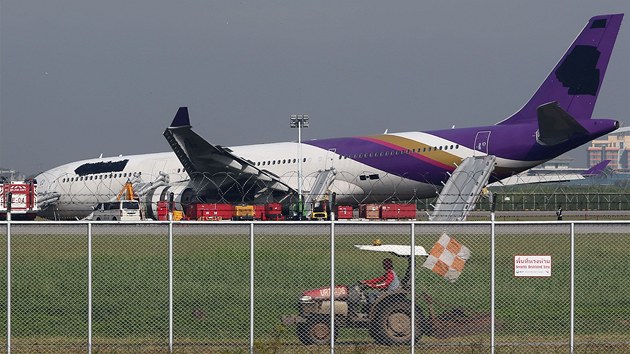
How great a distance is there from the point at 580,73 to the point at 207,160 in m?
→ 16.8

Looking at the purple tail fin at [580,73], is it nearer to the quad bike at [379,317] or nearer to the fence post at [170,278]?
the quad bike at [379,317]

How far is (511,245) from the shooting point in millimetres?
31547

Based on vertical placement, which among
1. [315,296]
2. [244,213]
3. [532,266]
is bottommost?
[315,296]

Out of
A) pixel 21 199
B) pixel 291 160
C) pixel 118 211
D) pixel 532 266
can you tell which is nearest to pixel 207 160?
pixel 291 160

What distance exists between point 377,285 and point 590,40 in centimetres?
3244

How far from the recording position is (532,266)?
51.5ft

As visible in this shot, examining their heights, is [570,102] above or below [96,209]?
above

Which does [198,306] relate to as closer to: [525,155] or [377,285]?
[377,285]

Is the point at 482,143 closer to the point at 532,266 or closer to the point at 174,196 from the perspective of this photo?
the point at 174,196

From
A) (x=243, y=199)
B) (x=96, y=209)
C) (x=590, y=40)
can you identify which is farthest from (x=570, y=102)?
(x=96, y=209)

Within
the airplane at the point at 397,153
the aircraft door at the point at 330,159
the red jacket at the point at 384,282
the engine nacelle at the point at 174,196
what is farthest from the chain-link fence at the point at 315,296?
the aircraft door at the point at 330,159

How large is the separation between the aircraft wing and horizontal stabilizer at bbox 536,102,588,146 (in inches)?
441

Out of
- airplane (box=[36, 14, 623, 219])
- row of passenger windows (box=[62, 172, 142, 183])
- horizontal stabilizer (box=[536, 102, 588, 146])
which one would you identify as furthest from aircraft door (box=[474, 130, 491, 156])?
row of passenger windows (box=[62, 172, 142, 183])

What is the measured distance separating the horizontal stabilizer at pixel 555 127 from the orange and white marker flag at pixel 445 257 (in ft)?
84.7
